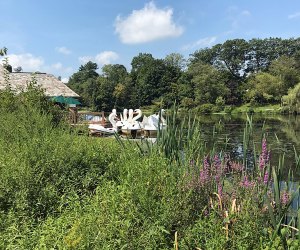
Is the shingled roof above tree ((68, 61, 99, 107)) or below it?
below

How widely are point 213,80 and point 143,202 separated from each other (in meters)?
66.0

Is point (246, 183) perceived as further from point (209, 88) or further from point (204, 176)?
point (209, 88)

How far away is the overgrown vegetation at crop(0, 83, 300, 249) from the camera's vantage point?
3.01 m

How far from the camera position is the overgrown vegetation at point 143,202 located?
3.01m

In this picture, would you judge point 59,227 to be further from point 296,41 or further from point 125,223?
point 296,41

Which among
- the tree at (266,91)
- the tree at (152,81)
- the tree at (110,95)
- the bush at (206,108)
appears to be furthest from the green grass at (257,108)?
the tree at (110,95)

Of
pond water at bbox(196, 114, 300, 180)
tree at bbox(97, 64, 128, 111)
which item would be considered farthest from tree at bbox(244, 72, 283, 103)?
pond water at bbox(196, 114, 300, 180)

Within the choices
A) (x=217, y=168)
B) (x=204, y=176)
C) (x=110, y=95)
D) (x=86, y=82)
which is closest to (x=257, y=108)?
(x=110, y=95)

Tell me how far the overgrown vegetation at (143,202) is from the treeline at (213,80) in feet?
140

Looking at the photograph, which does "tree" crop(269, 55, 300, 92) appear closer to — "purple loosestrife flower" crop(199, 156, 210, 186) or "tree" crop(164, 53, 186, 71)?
"tree" crop(164, 53, 186, 71)

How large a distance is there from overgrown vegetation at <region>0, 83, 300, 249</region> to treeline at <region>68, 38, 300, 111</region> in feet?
140

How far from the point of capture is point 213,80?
A: 6762 centimetres

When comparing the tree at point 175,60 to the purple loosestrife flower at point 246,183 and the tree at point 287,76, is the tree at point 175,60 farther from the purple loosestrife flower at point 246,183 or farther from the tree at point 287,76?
the purple loosestrife flower at point 246,183

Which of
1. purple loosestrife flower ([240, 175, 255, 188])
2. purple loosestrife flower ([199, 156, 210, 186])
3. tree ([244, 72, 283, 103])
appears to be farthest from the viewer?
tree ([244, 72, 283, 103])
